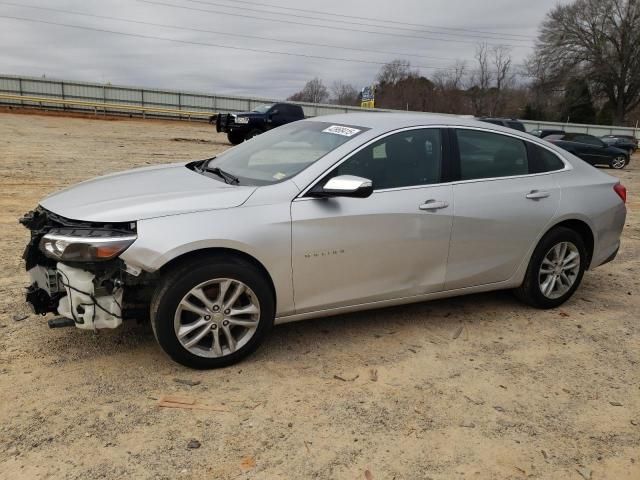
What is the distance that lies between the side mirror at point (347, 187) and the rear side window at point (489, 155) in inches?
41.3

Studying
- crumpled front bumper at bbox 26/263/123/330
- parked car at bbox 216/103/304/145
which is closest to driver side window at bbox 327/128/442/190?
crumpled front bumper at bbox 26/263/123/330

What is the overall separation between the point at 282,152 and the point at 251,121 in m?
16.5

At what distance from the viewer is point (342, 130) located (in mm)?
4039

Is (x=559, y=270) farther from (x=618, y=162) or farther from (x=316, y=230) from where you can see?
(x=618, y=162)

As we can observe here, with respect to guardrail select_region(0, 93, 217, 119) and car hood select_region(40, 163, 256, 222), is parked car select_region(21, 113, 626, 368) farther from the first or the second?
guardrail select_region(0, 93, 217, 119)

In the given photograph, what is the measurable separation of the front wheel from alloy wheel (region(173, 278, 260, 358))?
923 inches

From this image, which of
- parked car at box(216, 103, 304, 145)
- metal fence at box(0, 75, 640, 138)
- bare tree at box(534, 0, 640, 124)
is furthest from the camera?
bare tree at box(534, 0, 640, 124)

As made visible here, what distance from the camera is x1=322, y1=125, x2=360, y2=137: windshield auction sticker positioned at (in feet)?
12.9

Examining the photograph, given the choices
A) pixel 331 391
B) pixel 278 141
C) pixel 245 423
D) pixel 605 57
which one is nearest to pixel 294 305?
pixel 331 391

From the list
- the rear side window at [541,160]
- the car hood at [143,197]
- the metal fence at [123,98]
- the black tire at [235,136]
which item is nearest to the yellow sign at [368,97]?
the metal fence at [123,98]

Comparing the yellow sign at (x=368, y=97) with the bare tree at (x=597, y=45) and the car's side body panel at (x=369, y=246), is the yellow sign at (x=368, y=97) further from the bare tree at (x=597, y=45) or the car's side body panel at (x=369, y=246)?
the car's side body panel at (x=369, y=246)

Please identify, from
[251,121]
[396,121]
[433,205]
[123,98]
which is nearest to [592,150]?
[251,121]

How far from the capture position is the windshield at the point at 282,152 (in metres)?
3.76

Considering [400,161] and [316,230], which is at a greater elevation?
[400,161]
